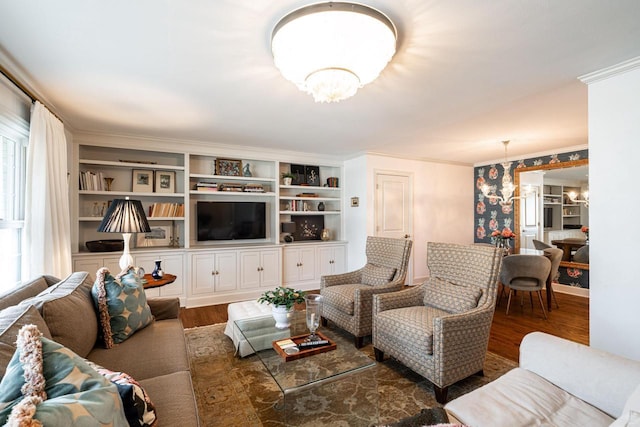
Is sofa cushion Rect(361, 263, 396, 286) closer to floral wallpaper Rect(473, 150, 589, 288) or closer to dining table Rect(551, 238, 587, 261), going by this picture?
floral wallpaper Rect(473, 150, 589, 288)

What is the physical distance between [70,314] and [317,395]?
1537 mm

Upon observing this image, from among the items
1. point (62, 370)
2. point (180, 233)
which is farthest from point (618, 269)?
point (180, 233)

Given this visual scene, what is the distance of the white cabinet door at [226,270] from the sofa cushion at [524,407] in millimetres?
3592

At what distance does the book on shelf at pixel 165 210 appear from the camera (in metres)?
4.18

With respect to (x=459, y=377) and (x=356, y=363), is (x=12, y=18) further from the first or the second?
(x=459, y=377)

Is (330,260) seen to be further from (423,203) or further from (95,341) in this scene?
Answer: (95,341)

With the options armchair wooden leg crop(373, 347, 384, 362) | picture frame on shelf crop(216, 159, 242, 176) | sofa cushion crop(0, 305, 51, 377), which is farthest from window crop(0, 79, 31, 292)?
armchair wooden leg crop(373, 347, 384, 362)

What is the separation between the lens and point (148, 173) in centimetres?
426

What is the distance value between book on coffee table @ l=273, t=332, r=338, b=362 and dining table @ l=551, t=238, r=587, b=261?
4.72 m

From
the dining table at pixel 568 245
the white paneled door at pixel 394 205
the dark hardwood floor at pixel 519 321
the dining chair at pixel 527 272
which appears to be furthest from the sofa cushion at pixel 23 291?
the dining table at pixel 568 245

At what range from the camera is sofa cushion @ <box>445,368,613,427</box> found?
1177mm

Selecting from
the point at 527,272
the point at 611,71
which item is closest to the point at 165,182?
the point at 611,71

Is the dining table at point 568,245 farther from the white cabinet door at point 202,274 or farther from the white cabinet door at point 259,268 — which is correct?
the white cabinet door at point 202,274

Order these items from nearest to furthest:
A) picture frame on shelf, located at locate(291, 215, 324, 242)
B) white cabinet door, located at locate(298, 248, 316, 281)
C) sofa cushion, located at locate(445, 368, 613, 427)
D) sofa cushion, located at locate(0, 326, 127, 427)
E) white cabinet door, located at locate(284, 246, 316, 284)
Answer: sofa cushion, located at locate(0, 326, 127, 427) → sofa cushion, located at locate(445, 368, 613, 427) → white cabinet door, located at locate(284, 246, 316, 284) → white cabinet door, located at locate(298, 248, 316, 281) → picture frame on shelf, located at locate(291, 215, 324, 242)
